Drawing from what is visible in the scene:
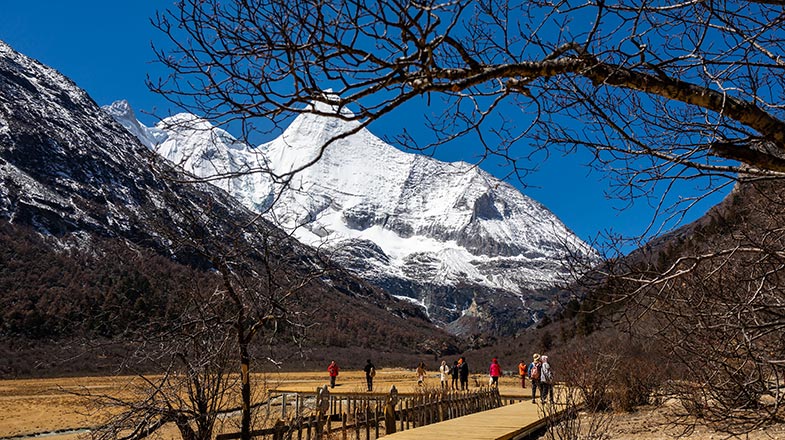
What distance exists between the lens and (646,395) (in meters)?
18.0

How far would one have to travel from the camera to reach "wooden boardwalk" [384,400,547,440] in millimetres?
10719

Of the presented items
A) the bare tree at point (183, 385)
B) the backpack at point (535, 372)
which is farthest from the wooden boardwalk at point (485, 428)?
the bare tree at point (183, 385)

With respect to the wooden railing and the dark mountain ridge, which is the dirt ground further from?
the dark mountain ridge

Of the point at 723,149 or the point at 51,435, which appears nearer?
the point at 723,149

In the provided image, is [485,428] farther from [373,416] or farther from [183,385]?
[183,385]

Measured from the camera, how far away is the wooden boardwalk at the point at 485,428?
10.7m

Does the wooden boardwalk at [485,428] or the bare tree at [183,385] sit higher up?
the bare tree at [183,385]

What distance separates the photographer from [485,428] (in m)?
12.1

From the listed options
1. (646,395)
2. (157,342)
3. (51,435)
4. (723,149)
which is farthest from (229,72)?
(51,435)

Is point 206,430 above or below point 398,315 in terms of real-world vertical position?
below

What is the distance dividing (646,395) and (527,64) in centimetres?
1634

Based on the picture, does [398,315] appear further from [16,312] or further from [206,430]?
[206,430]

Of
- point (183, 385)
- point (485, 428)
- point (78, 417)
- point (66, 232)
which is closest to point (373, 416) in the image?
point (485, 428)

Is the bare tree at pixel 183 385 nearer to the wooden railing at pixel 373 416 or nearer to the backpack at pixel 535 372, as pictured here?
the wooden railing at pixel 373 416
